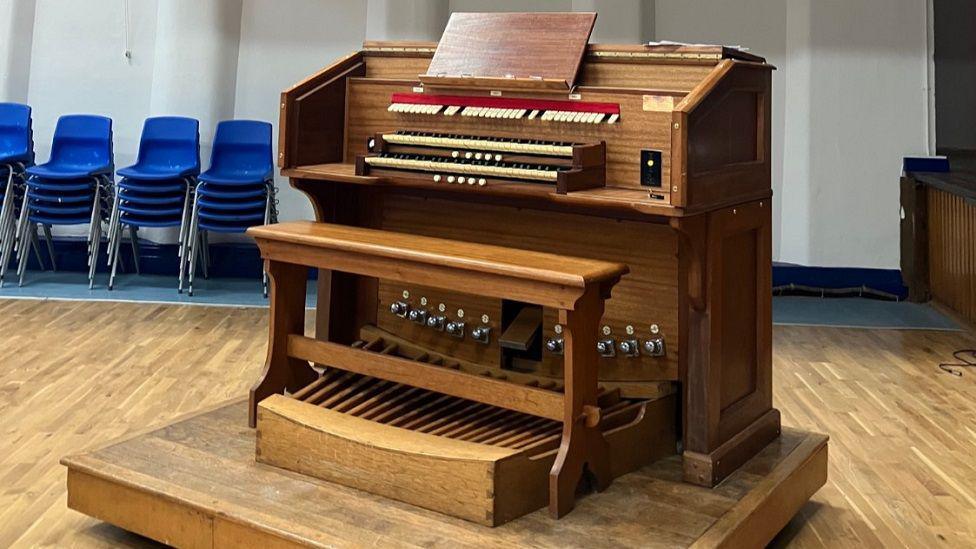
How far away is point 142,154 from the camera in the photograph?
241 inches

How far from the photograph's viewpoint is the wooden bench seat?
231cm

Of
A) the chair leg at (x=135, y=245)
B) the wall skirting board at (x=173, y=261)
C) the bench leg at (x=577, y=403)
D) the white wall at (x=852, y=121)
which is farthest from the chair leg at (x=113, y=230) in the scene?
the bench leg at (x=577, y=403)

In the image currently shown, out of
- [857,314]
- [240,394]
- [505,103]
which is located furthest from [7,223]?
[857,314]

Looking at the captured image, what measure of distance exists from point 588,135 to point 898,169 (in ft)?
12.8

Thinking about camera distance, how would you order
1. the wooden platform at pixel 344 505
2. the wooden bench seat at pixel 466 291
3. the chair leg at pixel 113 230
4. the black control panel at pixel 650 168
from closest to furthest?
the wooden platform at pixel 344 505
the wooden bench seat at pixel 466 291
the black control panel at pixel 650 168
the chair leg at pixel 113 230

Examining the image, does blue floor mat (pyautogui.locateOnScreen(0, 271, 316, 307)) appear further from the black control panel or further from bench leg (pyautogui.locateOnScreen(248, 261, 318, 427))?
the black control panel

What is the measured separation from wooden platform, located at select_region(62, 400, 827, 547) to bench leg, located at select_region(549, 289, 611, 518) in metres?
0.07

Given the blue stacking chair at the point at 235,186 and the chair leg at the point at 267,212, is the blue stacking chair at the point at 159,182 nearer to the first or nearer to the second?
the blue stacking chair at the point at 235,186

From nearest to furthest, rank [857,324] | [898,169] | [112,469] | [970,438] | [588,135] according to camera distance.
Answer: [112,469] < [588,135] < [970,438] < [857,324] < [898,169]

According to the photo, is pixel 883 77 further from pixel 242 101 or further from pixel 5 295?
pixel 5 295

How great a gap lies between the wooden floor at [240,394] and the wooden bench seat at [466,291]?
0.70 m

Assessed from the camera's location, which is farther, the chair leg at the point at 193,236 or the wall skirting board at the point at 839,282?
the wall skirting board at the point at 839,282

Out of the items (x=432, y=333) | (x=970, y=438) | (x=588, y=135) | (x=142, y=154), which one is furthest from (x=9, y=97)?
(x=970, y=438)

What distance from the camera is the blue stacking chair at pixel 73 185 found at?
5.92 m
